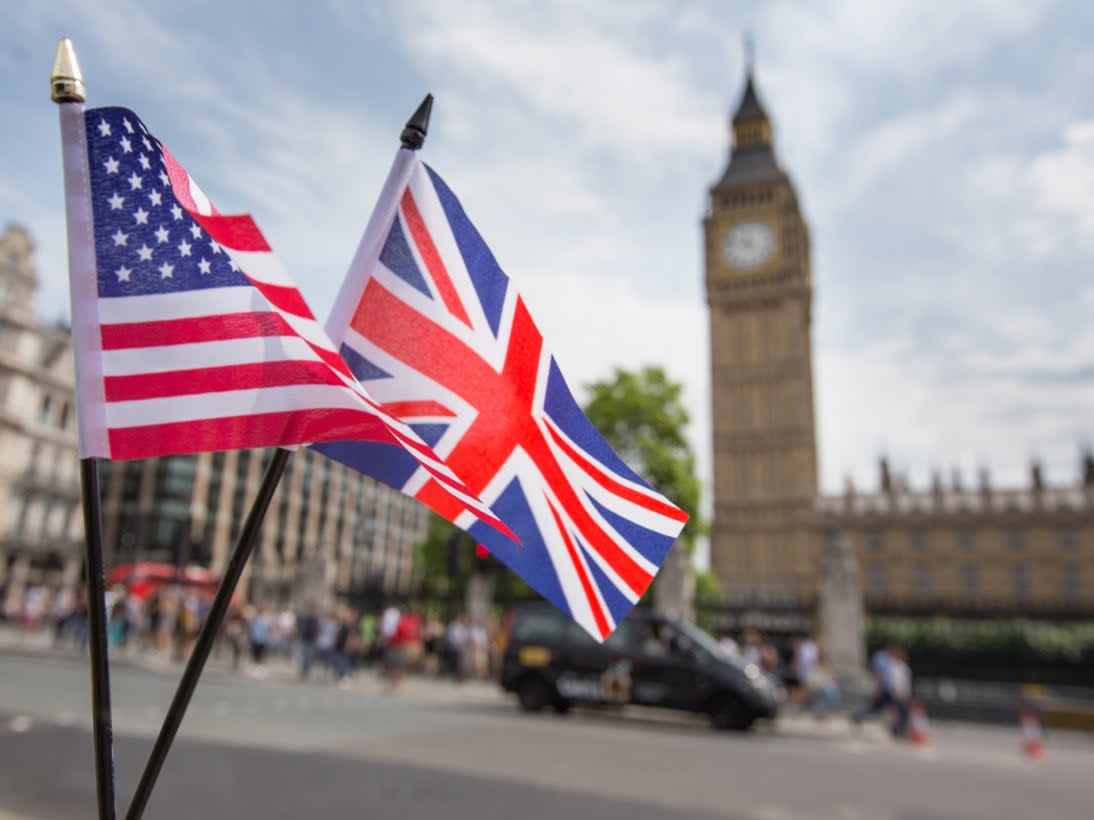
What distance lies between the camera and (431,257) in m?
2.71

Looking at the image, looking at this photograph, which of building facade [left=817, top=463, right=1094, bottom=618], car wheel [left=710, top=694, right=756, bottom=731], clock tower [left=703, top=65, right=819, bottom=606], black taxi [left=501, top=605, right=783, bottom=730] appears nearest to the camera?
car wheel [left=710, top=694, right=756, bottom=731]

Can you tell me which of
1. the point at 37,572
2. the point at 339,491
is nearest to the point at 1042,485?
the point at 339,491

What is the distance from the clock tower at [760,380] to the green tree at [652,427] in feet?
135

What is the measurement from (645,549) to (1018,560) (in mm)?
72940

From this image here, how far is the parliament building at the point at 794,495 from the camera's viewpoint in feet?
214

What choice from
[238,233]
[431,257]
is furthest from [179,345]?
[431,257]

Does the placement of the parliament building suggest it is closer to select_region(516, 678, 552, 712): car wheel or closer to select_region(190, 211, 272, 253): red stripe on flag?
select_region(516, 678, 552, 712): car wheel

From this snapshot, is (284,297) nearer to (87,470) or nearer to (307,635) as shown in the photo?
(87,470)

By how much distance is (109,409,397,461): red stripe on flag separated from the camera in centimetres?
208

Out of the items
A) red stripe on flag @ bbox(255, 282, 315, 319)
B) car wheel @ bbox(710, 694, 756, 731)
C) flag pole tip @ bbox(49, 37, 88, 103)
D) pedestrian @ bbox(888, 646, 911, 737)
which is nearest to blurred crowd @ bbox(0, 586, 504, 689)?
car wheel @ bbox(710, 694, 756, 731)

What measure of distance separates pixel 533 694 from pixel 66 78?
1415cm

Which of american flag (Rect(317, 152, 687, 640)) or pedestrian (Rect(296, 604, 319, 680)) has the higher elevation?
american flag (Rect(317, 152, 687, 640))

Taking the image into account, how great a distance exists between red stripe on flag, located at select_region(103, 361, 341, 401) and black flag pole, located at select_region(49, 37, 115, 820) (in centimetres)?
12

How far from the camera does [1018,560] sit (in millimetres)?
65438
